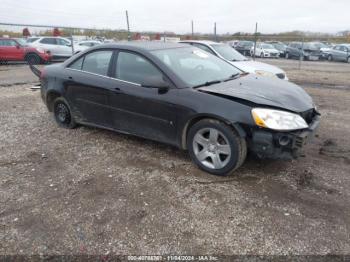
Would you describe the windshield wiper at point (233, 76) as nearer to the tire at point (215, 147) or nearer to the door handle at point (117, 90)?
the tire at point (215, 147)

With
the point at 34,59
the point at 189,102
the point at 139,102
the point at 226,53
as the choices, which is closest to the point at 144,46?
the point at 139,102

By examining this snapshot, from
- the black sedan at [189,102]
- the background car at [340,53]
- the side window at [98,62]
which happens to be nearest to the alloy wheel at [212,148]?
the black sedan at [189,102]

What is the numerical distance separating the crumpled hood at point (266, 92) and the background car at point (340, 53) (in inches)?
889

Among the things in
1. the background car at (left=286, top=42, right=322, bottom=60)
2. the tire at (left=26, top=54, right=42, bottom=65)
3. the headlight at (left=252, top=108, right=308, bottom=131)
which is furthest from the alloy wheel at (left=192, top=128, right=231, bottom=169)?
the background car at (left=286, top=42, right=322, bottom=60)

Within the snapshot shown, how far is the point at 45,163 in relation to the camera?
4.34 metres

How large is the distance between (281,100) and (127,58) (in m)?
2.19

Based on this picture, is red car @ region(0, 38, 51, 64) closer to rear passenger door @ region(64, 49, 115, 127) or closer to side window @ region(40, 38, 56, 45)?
side window @ region(40, 38, 56, 45)

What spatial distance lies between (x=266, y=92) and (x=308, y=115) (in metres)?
0.58

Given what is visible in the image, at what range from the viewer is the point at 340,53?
23812mm

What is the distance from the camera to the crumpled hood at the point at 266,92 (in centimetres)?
362

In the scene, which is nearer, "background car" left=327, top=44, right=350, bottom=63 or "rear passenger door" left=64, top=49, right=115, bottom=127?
"rear passenger door" left=64, top=49, right=115, bottom=127

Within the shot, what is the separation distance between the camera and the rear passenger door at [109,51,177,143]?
13.3 ft

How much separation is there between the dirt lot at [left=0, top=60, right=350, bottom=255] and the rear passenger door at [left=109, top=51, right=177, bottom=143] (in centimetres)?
40

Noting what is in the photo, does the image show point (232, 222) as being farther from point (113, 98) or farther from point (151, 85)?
point (113, 98)
